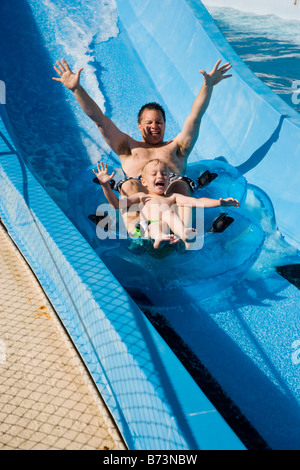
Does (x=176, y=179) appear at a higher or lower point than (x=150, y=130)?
lower

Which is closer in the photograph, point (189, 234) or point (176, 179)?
point (189, 234)

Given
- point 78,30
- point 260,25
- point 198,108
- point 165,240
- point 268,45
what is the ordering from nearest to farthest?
point 165,240, point 198,108, point 78,30, point 268,45, point 260,25

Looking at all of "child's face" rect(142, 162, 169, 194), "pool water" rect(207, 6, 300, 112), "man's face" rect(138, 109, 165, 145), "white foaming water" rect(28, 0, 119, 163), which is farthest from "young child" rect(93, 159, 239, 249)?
"pool water" rect(207, 6, 300, 112)

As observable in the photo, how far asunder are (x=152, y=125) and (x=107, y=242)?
2.99ft

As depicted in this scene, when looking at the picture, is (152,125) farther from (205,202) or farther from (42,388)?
(42,388)

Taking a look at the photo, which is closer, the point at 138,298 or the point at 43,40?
the point at 138,298

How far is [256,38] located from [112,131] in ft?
15.7

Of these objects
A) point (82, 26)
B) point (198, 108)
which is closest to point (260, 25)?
point (82, 26)

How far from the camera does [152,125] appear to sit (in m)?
2.94

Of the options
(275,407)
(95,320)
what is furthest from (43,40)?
(275,407)

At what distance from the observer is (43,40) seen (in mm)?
4797
